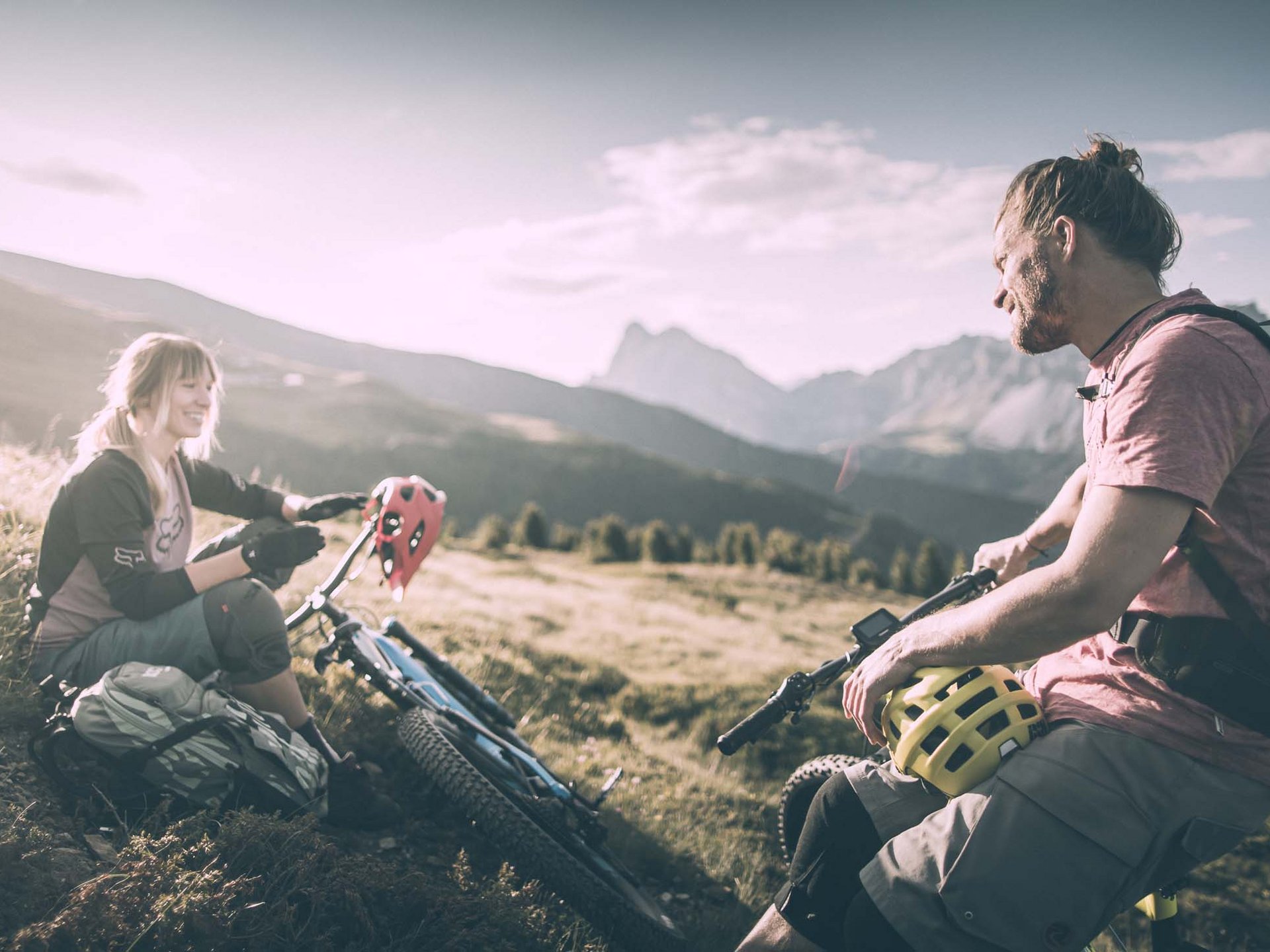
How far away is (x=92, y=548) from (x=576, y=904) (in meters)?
3.16

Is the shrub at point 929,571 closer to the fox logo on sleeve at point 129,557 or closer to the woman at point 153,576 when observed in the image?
the woman at point 153,576

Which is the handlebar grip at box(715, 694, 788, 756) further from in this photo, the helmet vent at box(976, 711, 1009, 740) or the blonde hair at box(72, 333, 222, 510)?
the blonde hair at box(72, 333, 222, 510)

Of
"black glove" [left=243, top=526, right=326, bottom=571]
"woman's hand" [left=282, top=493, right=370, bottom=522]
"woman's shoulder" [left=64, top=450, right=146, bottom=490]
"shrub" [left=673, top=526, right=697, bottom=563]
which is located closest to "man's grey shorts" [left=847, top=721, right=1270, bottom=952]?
"black glove" [left=243, top=526, right=326, bottom=571]

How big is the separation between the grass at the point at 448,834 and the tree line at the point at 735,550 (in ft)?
51.4

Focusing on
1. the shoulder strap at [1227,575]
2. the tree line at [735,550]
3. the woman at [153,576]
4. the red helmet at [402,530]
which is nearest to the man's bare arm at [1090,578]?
the shoulder strap at [1227,575]

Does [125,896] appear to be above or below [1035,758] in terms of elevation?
below

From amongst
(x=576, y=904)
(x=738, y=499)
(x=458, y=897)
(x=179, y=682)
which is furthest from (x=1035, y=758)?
(x=738, y=499)

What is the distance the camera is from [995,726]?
2.50 metres

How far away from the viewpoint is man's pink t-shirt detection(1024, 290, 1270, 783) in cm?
209

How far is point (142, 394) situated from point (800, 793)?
441 cm

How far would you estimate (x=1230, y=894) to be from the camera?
5027 millimetres

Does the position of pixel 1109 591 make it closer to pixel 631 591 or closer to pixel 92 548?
pixel 92 548

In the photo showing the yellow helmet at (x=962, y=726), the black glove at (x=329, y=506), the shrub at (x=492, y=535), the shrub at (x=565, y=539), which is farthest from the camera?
the shrub at (x=565, y=539)

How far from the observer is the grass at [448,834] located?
293cm
